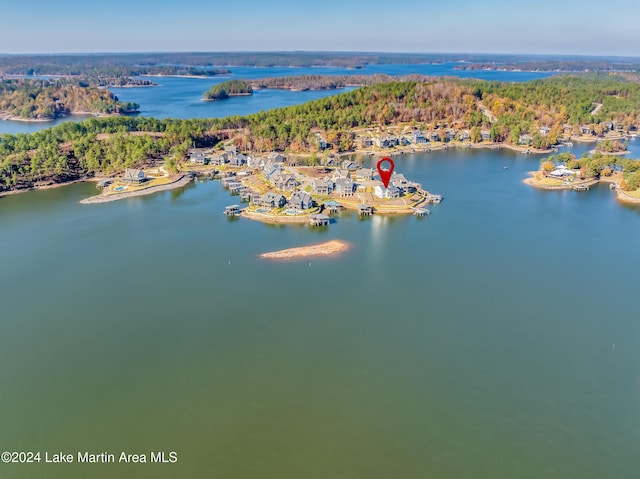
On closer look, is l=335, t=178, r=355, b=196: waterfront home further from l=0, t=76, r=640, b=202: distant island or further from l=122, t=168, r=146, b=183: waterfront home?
l=122, t=168, r=146, b=183: waterfront home

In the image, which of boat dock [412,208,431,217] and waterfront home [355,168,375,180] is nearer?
boat dock [412,208,431,217]

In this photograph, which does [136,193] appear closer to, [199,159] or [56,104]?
[199,159]

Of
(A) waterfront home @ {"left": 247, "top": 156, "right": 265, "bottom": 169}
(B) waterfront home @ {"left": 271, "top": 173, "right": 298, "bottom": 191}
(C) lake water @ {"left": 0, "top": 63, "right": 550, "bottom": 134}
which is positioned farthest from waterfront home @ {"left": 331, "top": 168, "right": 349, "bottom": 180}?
(C) lake water @ {"left": 0, "top": 63, "right": 550, "bottom": 134}

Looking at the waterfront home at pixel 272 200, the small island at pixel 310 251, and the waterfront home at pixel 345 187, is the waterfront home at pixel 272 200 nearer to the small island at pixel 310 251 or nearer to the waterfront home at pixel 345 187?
the waterfront home at pixel 345 187

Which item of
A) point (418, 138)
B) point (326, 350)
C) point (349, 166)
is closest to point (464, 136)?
point (418, 138)

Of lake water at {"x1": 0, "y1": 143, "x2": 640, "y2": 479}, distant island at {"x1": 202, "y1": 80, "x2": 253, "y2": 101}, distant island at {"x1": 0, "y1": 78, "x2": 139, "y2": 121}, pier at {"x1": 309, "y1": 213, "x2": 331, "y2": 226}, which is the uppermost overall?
distant island at {"x1": 202, "y1": 80, "x2": 253, "y2": 101}
